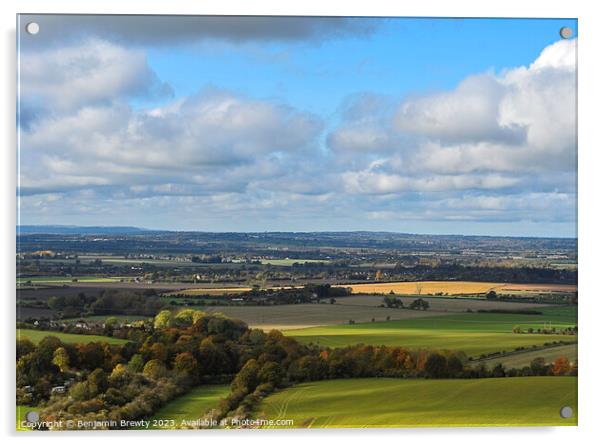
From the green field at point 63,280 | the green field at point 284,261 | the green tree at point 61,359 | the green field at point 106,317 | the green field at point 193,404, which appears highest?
the green field at point 284,261

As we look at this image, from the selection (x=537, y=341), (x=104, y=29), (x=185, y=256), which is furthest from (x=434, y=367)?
(x=104, y=29)

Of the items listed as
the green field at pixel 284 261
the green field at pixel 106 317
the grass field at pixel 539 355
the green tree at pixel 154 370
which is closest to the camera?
the green tree at pixel 154 370

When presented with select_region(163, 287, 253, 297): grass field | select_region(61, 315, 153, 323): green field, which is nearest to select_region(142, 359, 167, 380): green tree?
select_region(61, 315, 153, 323): green field

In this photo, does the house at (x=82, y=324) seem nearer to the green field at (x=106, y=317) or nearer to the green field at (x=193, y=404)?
the green field at (x=106, y=317)

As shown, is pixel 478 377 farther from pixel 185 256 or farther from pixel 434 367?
pixel 185 256

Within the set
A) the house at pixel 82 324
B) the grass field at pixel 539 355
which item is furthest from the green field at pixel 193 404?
the grass field at pixel 539 355

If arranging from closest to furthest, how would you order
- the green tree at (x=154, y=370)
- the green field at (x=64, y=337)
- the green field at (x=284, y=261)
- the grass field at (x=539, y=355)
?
the green field at (x=64, y=337) < the green tree at (x=154, y=370) < the grass field at (x=539, y=355) < the green field at (x=284, y=261)

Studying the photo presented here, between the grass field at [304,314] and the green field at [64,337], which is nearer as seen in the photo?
the green field at [64,337]

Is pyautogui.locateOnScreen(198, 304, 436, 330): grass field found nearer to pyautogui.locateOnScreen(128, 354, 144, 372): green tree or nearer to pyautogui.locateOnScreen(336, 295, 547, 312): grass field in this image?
pyautogui.locateOnScreen(336, 295, 547, 312): grass field
